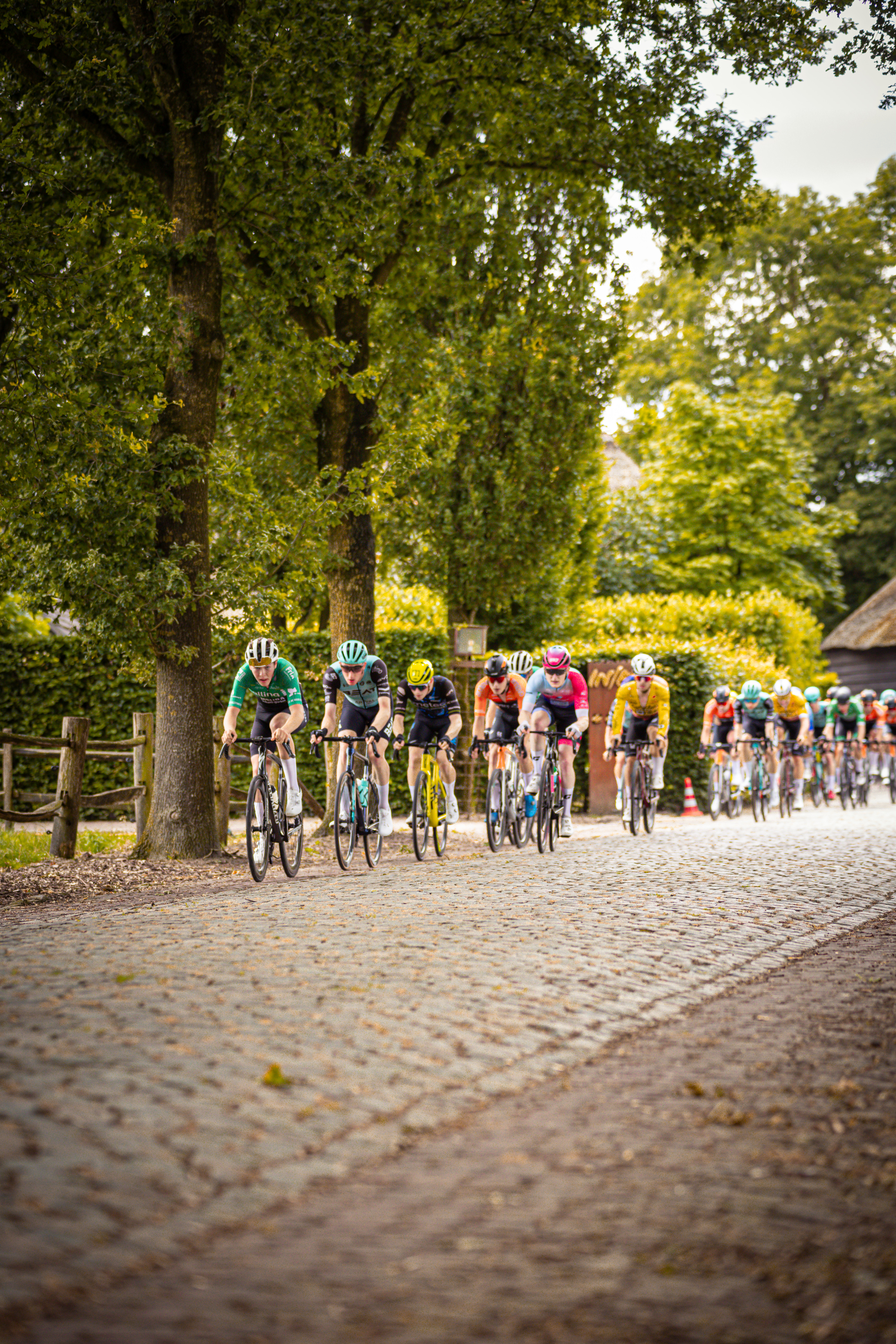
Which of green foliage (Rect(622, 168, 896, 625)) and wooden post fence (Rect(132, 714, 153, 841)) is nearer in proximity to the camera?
wooden post fence (Rect(132, 714, 153, 841))

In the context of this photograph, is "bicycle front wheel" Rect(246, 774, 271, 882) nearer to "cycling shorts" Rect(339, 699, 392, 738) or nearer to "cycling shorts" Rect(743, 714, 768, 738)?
"cycling shorts" Rect(339, 699, 392, 738)

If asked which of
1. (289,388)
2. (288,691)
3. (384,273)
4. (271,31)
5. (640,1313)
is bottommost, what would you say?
(640,1313)

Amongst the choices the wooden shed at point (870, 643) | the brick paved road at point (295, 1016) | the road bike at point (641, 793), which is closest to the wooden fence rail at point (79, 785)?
the brick paved road at point (295, 1016)

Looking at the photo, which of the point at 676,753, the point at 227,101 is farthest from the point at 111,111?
the point at 676,753

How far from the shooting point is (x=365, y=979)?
647 cm

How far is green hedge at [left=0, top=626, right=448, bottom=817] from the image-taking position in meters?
22.2

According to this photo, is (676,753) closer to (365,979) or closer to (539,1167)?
(365,979)

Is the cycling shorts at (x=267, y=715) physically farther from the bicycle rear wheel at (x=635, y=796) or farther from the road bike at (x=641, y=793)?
the bicycle rear wheel at (x=635, y=796)

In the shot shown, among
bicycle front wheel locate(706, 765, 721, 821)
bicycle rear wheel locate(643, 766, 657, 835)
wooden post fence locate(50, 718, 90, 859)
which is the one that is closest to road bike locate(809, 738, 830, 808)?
bicycle front wheel locate(706, 765, 721, 821)

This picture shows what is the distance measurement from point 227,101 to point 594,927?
945 centimetres

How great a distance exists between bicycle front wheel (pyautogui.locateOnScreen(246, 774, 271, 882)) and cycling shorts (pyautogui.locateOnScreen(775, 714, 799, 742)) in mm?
14264

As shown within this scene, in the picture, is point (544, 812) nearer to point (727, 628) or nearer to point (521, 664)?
point (521, 664)

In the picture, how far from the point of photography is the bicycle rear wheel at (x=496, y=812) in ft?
46.7

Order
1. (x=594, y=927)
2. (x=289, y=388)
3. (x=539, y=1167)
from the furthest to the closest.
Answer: (x=289, y=388)
(x=594, y=927)
(x=539, y=1167)
